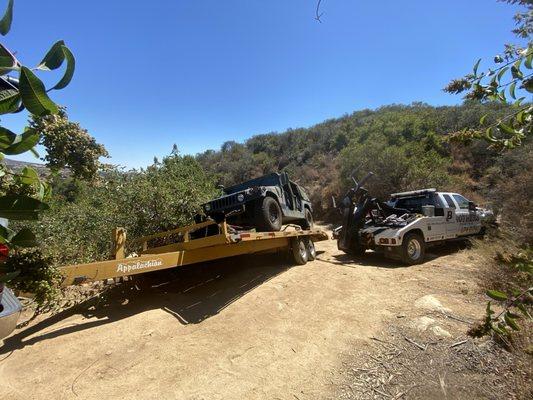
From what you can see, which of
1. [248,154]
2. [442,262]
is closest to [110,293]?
[442,262]

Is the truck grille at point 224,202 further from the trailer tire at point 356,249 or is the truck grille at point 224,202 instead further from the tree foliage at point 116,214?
the trailer tire at point 356,249

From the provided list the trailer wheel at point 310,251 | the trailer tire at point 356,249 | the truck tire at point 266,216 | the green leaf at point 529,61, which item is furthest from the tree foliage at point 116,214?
the green leaf at point 529,61

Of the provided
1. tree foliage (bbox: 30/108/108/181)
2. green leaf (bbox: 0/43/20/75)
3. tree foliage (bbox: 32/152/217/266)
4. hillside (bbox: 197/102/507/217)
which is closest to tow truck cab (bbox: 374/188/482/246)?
hillside (bbox: 197/102/507/217)

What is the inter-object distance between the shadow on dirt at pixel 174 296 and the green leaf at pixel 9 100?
15.1ft

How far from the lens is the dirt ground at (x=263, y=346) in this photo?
3.45 metres

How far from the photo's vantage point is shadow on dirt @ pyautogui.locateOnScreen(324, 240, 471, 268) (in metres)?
8.80

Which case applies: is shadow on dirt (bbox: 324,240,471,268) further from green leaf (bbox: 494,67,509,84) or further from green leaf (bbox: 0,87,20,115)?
green leaf (bbox: 0,87,20,115)

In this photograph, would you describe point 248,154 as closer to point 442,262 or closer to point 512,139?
point 442,262

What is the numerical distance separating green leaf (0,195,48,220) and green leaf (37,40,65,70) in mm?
294

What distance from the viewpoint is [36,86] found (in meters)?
0.71

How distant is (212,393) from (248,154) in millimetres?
36645

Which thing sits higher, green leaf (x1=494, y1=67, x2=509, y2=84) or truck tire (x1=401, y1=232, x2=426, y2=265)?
green leaf (x1=494, y1=67, x2=509, y2=84)

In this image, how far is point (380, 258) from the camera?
9758mm

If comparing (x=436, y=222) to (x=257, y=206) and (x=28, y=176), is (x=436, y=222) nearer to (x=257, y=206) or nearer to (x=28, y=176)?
(x=257, y=206)
